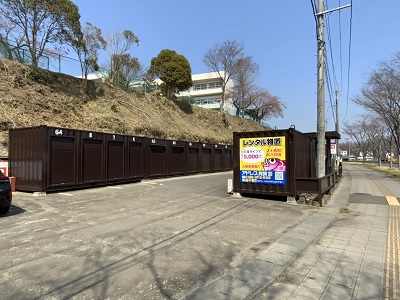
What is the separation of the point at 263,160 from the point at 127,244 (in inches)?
310

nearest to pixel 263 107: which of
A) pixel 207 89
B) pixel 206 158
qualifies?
pixel 207 89

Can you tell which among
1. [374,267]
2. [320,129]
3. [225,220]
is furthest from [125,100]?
[374,267]

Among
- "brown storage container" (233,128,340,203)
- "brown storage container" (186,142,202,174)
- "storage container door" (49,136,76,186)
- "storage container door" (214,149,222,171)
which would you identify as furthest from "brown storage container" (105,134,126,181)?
"storage container door" (214,149,222,171)

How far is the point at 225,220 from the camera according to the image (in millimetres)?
8812

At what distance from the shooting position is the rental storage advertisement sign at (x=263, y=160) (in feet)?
40.4

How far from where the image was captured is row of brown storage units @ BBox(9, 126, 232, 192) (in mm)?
13172

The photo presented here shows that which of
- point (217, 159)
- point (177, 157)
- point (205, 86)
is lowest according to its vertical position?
point (217, 159)

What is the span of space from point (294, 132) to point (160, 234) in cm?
749

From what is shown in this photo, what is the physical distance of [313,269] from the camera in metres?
5.20

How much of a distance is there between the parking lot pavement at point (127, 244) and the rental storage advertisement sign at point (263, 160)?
1.42 meters

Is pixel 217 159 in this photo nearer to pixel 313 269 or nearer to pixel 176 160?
pixel 176 160

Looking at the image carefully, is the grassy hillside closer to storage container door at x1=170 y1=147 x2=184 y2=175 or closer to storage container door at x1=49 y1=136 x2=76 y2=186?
storage container door at x1=49 y1=136 x2=76 y2=186

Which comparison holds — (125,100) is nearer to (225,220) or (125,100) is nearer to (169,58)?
(169,58)

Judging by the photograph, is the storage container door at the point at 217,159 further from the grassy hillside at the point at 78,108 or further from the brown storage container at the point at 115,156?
the brown storage container at the point at 115,156
